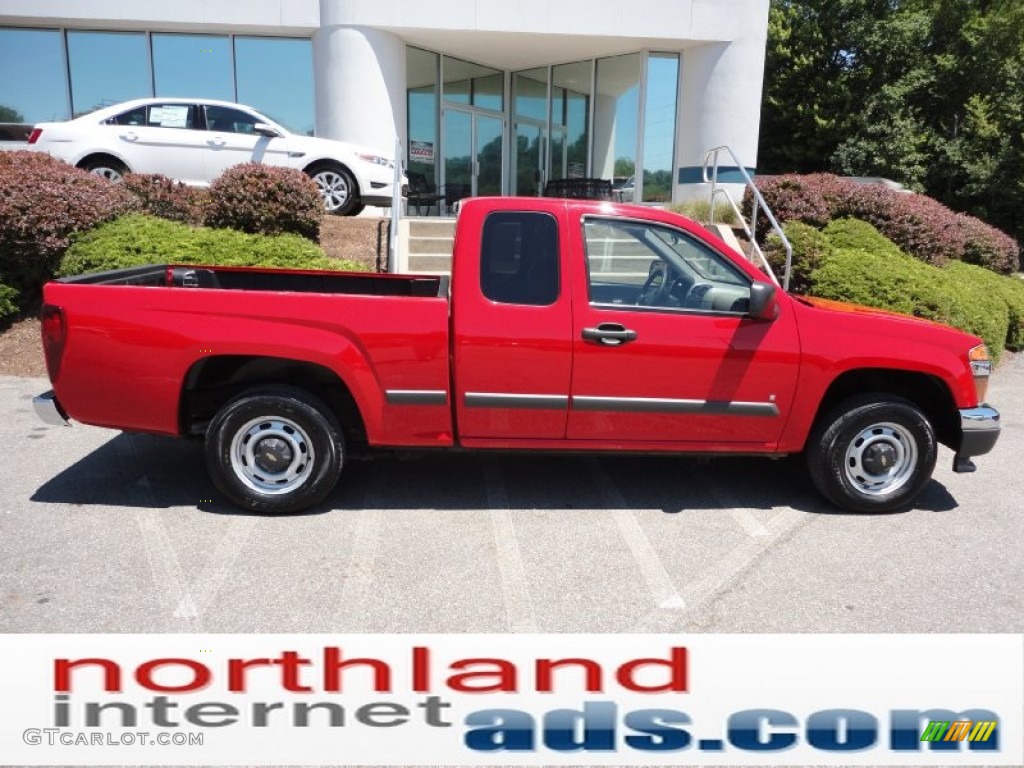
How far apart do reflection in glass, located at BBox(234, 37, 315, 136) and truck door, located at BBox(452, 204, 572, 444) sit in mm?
11903

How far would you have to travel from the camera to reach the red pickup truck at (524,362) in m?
4.48

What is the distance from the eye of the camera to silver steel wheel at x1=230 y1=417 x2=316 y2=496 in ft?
15.3

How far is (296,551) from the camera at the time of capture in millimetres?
4301

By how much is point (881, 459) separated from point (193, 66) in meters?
14.8

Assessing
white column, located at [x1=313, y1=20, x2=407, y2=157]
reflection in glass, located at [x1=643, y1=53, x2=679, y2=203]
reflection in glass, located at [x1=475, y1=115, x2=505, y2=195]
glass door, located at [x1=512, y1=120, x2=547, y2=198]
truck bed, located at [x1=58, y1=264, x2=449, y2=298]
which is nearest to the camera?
truck bed, located at [x1=58, y1=264, x2=449, y2=298]

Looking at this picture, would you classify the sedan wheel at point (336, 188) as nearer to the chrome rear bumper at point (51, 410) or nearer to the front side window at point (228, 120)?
the front side window at point (228, 120)

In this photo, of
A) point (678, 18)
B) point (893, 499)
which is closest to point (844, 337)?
point (893, 499)

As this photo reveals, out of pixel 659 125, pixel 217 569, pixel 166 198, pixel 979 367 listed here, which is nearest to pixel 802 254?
pixel 979 367

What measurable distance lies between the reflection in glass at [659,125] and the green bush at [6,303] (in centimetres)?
1155

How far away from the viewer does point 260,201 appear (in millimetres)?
9961

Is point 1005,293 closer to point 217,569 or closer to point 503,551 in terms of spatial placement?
point 503,551

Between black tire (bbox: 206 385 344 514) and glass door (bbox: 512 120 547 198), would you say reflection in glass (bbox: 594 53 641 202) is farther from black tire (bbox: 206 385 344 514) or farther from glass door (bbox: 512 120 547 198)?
black tire (bbox: 206 385 344 514)

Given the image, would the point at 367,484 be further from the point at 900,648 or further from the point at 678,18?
the point at 678,18

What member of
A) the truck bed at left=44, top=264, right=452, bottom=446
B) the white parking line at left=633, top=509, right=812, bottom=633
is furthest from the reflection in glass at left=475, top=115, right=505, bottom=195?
the white parking line at left=633, top=509, right=812, bottom=633
